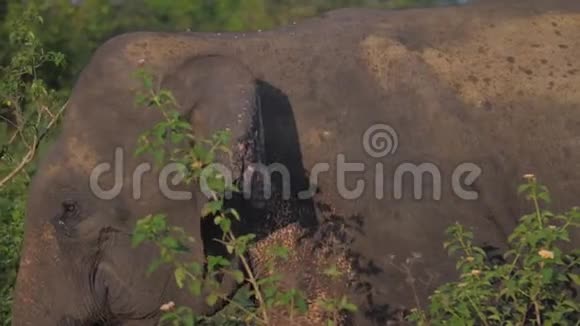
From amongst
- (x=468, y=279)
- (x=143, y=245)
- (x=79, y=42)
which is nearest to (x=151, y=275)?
(x=143, y=245)

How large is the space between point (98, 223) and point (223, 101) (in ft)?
1.91

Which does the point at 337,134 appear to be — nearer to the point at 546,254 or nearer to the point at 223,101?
the point at 223,101

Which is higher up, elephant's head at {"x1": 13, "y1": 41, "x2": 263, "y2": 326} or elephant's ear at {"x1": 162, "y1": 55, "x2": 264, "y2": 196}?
elephant's ear at {"x1": 162, "y1": 55, "x2": 264, "y2": 196}

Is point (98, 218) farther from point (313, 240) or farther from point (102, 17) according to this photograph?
point (102, 17)

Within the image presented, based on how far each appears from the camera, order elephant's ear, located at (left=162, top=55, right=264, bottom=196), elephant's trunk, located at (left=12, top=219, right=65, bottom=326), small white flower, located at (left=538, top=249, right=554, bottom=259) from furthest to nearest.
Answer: elephant's trunk, located at (left=12, top=219, right=65, bottom=326) → elephant's ear, located at (left=162, top=55, right=264, bottom=196) → small white flower, located at (left=538, top=249, right=554, bottom=259)

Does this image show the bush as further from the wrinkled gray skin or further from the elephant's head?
the elephant's head

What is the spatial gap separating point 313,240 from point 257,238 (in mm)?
176

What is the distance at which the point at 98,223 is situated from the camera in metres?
4.81

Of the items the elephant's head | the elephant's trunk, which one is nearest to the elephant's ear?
the elephant's head

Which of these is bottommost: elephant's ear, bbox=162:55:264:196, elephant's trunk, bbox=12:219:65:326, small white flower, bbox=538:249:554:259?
elephant's trunk, bbox=12:219:65:326

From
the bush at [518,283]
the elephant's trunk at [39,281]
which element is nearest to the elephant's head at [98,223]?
the elephant's trunk at [39,281]

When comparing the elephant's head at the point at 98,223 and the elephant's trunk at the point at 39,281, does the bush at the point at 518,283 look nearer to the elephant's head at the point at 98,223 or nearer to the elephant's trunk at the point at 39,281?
the elephant's head at the point at 98,223

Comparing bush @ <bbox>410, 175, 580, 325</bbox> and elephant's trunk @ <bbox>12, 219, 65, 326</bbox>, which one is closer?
bush @ <bbox>410, 175, 580, 325</bbox>

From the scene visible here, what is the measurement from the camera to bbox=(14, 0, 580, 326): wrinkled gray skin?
4809 millimetres
